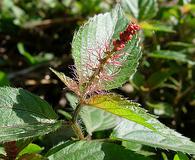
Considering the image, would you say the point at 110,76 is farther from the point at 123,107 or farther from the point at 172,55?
the point at 172,55

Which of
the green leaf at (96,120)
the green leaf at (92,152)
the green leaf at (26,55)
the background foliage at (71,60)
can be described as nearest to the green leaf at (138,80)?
the background foliage at (71,60)

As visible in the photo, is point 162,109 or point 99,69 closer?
point 99,69

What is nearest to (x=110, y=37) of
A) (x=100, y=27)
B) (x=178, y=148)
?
(x=100, y=27)

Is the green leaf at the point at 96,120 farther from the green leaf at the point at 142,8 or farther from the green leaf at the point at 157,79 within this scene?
the green leaf at the point at 142,8

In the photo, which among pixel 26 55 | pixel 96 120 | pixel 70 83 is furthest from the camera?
pixel 26 55

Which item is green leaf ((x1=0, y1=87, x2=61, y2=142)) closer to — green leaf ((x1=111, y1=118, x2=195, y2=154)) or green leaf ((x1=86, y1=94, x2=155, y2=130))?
green leaf ((x1=86, y1=94, x2=155, y2=130))

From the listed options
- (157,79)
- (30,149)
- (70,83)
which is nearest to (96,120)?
(30,149)
